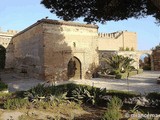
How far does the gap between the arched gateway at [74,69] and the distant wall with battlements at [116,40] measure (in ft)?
47.5

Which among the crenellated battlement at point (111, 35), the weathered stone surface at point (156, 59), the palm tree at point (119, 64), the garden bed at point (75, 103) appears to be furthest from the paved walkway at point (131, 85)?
the crenellated battlement at point (111, 35)

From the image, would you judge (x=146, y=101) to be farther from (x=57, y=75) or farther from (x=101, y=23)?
(x=57, y=75)

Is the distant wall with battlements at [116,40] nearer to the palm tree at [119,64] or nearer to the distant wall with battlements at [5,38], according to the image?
the distant wall with battlements at [5,38]

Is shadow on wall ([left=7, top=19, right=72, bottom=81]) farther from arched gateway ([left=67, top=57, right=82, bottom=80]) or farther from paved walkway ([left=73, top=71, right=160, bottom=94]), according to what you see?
paved walkway ([left=73, top=71, right=160, bottom=94])

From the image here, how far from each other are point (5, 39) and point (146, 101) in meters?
21.9

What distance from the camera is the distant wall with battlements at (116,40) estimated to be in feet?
107

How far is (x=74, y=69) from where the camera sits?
17859mm

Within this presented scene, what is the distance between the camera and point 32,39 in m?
17.9

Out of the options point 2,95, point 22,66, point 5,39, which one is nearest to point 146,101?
point 2,95

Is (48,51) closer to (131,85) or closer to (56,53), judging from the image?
(56,53)

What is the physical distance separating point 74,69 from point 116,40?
1877 centimetres

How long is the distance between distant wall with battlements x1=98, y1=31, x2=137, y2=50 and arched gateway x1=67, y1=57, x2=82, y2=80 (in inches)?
570

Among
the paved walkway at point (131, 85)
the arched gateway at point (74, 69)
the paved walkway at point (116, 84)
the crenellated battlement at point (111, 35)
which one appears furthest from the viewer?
the crenellated battlement at point (111, 35)

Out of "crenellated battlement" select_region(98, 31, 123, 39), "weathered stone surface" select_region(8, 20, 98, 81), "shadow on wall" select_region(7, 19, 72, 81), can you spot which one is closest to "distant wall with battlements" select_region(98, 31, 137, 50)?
"crenellated battlement" select_region(98, 31, 123, 39)
